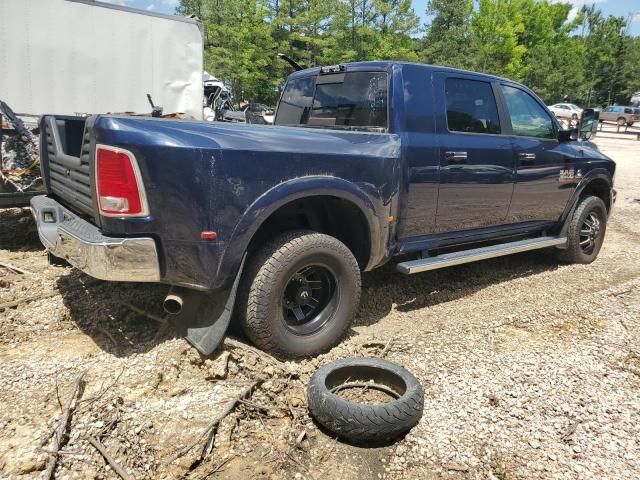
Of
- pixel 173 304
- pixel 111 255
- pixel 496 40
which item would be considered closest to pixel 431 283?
pixel 173 304

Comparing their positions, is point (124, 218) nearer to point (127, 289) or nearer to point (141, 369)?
point (141, 369)

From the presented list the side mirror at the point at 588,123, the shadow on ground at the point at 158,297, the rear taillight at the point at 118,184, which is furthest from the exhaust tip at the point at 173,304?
the side mirror at the point at 588,123

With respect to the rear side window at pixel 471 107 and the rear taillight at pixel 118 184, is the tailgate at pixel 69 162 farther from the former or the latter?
the rear side window at pixel 471 107

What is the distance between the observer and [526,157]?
4691 mm

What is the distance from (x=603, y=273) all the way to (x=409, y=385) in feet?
12.5

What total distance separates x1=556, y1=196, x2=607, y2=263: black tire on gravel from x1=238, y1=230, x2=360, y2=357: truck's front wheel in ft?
10.9

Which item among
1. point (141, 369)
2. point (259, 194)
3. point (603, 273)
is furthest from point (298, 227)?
point (603, 273)

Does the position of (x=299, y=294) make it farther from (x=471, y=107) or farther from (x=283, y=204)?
(x=471, y=107)

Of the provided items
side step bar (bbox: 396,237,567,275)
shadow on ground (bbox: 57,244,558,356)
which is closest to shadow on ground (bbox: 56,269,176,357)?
shadow on ground (bbox: 57,244,558,356)

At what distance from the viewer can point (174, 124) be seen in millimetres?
2762

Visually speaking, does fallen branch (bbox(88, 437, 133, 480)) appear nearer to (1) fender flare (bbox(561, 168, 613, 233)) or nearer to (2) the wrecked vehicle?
A: (2) the wrecked vehicle

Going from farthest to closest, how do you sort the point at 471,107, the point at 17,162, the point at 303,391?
the point at 17,162 → the point at 471,107 → the point at 303,391

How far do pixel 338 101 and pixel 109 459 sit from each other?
10.0 feet

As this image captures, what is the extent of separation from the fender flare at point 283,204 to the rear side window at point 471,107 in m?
1.18
